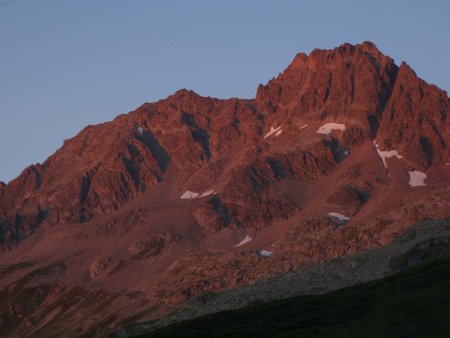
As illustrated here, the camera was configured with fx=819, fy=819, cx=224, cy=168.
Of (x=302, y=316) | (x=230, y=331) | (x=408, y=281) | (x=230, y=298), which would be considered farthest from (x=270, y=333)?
(x=230, y=298)

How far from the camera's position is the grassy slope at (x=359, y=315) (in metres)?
54.6

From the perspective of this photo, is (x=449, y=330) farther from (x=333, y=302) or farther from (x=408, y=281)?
(x=408, y=281)

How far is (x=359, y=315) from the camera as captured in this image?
213ft

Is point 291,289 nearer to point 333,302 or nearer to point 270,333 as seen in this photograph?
Answer: point 333,302

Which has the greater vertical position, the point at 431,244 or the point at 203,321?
the point at 203,321

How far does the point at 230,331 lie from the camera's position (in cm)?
6319

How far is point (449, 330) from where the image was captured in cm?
5025

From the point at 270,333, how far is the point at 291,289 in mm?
97191

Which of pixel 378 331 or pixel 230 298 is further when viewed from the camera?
pixel 230 298

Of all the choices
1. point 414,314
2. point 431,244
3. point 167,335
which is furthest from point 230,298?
point 414,314

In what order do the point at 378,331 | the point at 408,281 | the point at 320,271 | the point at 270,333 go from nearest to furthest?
1. the point at 378,331
2. the point at 270,333
3. the point at 408,281
4. the point at 320,271

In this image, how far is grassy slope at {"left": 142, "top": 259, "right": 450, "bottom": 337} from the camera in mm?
54594

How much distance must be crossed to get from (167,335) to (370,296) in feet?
63.3

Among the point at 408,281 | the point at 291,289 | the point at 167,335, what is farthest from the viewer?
the point at 291,289
